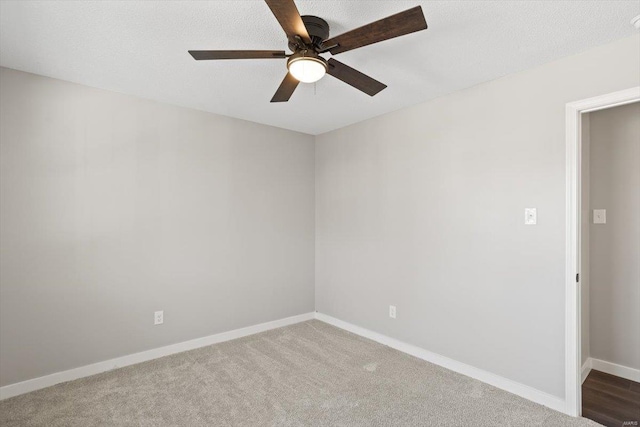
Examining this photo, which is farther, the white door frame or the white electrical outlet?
the white electrical outlet

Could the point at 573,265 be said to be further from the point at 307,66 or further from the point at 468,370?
the point at 307,66

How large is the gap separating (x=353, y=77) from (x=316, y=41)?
0.31 m

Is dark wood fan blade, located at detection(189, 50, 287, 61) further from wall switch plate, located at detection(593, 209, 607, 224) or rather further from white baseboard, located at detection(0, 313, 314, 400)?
wall switch plate, located at detection(593, 209, 607, 224)

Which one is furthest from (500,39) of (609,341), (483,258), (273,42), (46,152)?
(46,152)

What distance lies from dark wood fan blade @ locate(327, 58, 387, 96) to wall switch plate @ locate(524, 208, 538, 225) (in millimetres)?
1401

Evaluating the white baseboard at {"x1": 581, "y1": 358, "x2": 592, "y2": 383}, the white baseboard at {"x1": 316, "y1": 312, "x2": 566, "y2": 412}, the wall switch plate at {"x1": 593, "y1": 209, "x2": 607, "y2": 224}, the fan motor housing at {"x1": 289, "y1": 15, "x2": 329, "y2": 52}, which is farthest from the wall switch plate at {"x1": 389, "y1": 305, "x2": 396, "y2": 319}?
the fan motor housing at {"x1": 289, "y1": 15, "x2": 329, "y2": 52}

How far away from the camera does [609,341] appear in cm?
284

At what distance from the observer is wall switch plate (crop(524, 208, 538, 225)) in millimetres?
2402

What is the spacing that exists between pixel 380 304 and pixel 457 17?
2607 millimetres

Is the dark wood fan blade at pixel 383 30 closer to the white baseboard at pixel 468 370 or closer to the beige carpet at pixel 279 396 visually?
the beige carpet at pixel 279 396

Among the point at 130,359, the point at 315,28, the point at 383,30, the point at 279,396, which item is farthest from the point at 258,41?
the point at 130,359

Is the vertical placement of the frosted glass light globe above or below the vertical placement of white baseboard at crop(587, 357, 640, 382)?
above

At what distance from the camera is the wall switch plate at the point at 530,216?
2.40 metres

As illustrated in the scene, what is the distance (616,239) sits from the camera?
282cm
